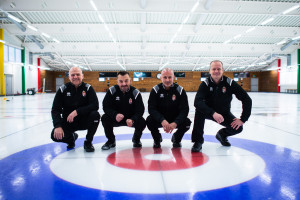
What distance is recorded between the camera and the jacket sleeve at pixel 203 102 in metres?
2.85

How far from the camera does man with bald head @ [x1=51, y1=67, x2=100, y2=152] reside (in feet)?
9.62

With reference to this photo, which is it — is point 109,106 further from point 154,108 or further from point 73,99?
point 154,108

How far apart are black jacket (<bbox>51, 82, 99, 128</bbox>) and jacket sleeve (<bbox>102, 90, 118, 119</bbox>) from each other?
0.38 ft

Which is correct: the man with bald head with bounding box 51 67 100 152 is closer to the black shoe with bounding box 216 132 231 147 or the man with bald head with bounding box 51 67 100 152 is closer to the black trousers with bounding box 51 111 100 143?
the black trousers with bounding box 51 111 100 143

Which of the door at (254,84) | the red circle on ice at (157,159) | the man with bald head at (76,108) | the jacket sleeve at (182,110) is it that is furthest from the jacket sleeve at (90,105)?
the door at (254,84)

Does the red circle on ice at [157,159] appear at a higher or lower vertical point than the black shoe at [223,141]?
lower

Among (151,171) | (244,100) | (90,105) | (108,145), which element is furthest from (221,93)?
(90,105)

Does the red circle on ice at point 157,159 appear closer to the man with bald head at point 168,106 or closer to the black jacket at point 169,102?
the man with bald head at point 168,106

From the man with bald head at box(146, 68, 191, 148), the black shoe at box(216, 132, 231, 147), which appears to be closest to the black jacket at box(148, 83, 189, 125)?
the man with bald head at box(146, 68, 191, 148)

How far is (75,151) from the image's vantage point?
2.88 metres

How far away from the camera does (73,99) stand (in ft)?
10.0

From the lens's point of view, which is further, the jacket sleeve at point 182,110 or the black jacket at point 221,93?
the black jacket at point 221,93

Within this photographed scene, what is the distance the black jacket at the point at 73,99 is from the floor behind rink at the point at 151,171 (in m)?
0.57

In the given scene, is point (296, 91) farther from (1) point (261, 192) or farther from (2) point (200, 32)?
(1) point (261, 192)
